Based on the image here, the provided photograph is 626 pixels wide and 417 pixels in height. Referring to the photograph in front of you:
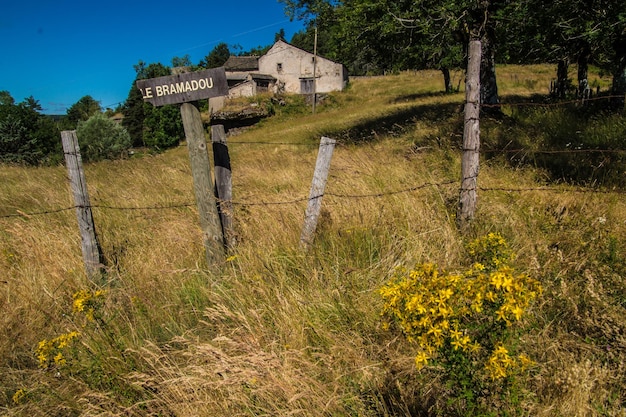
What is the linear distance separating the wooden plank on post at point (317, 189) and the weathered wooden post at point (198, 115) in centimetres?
83

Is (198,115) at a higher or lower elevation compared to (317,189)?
higher

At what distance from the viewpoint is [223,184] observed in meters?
3.71

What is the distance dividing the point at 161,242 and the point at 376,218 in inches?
95.2

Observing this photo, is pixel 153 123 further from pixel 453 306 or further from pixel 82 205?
pixel 453 306

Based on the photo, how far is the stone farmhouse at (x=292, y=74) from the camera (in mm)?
43000

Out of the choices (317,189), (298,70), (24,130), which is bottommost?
(317,189)

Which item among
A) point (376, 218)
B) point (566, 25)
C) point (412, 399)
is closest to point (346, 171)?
point (376, 218)

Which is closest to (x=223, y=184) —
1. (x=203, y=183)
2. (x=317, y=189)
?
(x=203, y=183)

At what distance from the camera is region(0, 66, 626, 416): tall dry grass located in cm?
205

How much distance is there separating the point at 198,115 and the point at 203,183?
A: 63 cm

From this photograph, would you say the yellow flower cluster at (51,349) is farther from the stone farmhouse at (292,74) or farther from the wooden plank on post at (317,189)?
the stone farmhouse at (292,74)

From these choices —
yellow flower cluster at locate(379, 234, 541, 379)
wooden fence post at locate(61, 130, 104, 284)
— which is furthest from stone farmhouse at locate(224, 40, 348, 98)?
yellow flower cluster at locate(379, 234, 541, 379)

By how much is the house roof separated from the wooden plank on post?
160ft

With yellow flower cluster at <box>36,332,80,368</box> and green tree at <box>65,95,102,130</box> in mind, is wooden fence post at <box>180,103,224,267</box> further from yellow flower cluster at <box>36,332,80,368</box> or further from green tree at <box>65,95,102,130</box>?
green tree at <box>65,95,102,130</box>
